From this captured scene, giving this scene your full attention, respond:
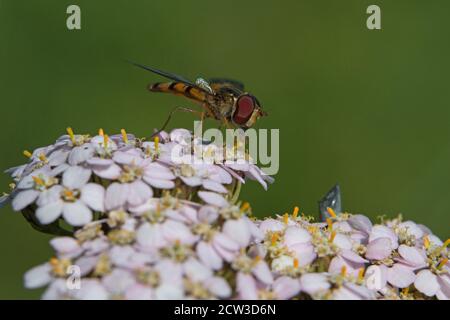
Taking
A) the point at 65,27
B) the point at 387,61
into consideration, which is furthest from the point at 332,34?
the point at 65,27

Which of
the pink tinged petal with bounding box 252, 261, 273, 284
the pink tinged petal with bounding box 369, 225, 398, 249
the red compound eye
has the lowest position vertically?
the pink tinged petal with bounding box 369, 225, 398, 249

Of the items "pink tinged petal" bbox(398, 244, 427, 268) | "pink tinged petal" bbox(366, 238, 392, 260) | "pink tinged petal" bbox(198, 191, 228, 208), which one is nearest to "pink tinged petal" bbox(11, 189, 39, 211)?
"pink tinged petal" bbox(198, 191, 228, 208)

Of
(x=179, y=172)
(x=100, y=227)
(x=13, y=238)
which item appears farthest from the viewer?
(x=13, y=238)

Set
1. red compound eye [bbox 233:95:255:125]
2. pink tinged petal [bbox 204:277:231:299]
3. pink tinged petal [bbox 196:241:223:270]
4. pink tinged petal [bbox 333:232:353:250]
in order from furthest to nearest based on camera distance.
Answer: red compound eye [bbox 233:95:255:125] → pink tinged petal [bbox 333:232:353:250] → pink tinged petal [bbox 196:241:223:270] → pink tinged petal [bbox 204:277:231:299]

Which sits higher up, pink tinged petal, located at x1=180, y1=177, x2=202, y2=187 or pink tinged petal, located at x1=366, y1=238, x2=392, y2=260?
pink tinged petal, located at x1=180, y1=177, x2=202, y2=187

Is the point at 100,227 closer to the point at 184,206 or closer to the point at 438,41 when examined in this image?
the point at 184,206

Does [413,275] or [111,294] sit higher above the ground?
[111,294]

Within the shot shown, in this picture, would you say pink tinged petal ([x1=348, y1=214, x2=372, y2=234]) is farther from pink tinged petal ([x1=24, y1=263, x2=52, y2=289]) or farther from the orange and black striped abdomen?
pink tinged petal ([x1=24, y1=263, x2=52, y2=289])

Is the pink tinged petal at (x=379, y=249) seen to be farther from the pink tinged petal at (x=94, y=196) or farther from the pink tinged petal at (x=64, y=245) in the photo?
the pink tinged petal at (x=64, y=245)
